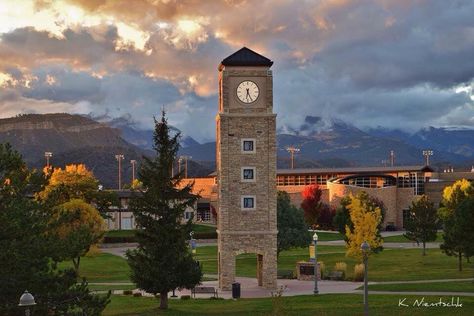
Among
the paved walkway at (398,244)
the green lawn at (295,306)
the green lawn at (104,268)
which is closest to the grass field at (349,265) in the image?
the green lawn at (104,268)

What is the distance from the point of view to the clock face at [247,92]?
53.4 meters

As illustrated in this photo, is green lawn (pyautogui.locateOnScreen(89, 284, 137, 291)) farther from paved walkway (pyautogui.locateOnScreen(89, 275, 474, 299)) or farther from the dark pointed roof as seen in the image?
the dark pointed roof

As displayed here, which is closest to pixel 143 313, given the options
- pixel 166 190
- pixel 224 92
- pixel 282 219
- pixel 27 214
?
pixel 166 190

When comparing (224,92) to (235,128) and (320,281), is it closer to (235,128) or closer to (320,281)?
(235,128)

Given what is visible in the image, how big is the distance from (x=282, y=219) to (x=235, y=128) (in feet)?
67.7

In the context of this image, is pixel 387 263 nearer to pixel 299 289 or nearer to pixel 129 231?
pixel 299 289

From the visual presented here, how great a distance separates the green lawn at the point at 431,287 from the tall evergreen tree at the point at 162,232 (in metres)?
14.9

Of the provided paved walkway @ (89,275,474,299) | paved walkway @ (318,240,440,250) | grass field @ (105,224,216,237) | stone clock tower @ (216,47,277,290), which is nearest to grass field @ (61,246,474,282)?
paved walkway @ (89,275,474,299)

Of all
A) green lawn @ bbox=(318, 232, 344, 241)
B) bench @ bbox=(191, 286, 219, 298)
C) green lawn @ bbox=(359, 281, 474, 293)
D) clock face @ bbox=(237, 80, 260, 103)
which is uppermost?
clock face @ bbox=(237, 80, 260, 103)

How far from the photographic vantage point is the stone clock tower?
5275cm

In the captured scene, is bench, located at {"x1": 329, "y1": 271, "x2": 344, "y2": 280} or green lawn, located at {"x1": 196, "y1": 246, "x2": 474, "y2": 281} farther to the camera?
green lawn, located at {"x1": 196, "y1": 246, "x2": 474, "y2": 281}

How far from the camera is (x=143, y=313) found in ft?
129

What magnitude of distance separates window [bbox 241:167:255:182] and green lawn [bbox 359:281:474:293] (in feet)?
36.3

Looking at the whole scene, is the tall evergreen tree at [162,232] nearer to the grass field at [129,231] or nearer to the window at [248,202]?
Result: the window at [248,202]
